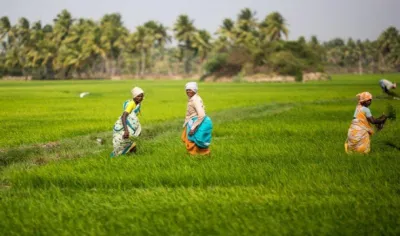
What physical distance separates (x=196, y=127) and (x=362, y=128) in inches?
86.8

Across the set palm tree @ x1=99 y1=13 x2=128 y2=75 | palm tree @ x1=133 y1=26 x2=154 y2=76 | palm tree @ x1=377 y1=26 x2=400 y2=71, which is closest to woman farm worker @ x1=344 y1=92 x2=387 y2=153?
palm tree @ x1=99 y1=13 x2=128 y2=75

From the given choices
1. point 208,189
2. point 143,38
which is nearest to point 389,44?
point 143,38

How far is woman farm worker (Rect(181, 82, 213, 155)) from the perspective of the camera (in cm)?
609

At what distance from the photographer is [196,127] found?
6086 millimetres

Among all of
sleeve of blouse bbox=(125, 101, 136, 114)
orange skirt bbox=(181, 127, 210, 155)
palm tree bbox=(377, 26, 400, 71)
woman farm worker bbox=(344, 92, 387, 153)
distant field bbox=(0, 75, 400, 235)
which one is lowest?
distant field bbox=(0, 75, 400, 235)

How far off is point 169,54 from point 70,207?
10988 centimetres

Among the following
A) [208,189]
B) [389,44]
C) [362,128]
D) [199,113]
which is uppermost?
[389,44]

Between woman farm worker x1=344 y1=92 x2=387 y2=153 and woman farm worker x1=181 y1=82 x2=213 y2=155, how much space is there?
1906 millimetres

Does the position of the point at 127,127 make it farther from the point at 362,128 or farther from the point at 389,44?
the point at 389,44

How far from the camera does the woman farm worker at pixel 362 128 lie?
6289mm

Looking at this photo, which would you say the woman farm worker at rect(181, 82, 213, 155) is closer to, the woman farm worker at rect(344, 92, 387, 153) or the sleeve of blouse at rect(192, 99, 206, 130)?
the sleeve of blouse at rect(192, 99, 206, 130)

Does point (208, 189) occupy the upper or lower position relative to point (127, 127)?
lower

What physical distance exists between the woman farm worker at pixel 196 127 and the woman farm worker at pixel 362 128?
1.91 m

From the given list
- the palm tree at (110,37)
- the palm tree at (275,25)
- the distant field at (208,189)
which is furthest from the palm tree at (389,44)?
the distant field at (208,189)
